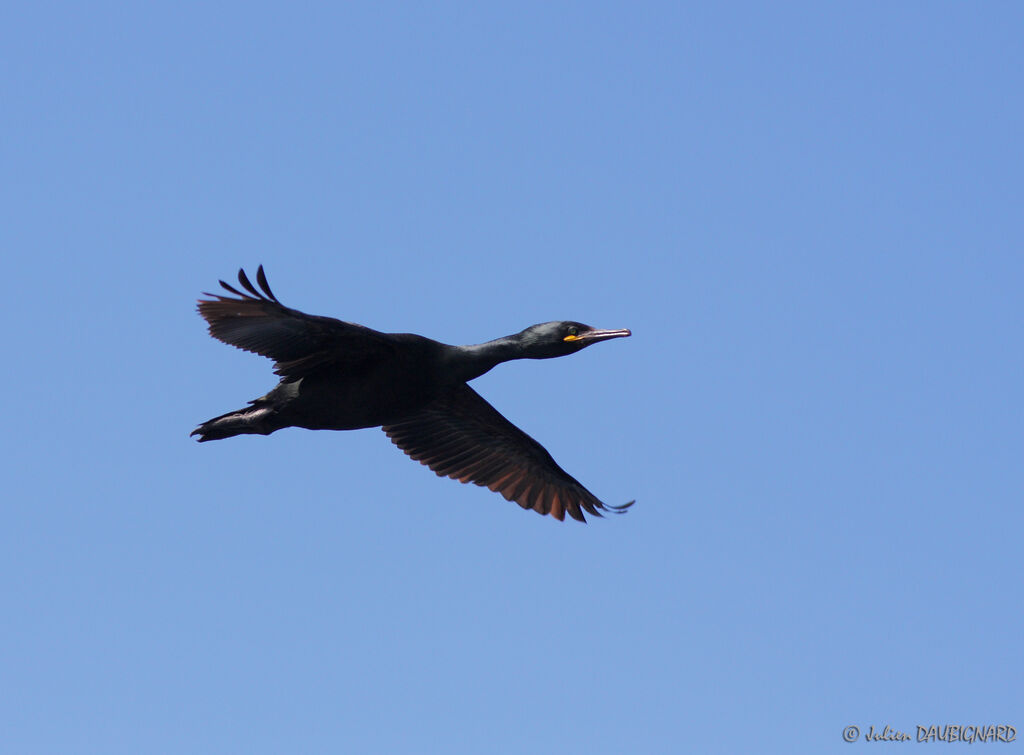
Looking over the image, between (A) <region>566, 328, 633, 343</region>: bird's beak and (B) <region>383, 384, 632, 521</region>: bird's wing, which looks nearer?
(A) <region>566, 328, 633, 343</region>: bird's beak

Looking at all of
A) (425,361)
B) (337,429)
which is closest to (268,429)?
(337,429)

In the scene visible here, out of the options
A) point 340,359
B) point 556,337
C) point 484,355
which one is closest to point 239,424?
point 340,359

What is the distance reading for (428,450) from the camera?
15500mm

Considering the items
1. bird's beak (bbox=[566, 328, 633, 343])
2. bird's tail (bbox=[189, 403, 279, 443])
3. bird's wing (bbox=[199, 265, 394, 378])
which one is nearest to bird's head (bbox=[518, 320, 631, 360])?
bird's beak (bbox=[566, 328, 633, 343])

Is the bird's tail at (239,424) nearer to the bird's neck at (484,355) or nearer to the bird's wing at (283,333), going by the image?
the bird's wing at (283,333)

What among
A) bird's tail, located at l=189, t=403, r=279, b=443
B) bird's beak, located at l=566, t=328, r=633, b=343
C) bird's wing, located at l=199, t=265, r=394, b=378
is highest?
bird's beak, located at l=566, t=328, r=633, b=343

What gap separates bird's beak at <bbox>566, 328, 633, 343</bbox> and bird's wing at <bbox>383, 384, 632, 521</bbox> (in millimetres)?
1977

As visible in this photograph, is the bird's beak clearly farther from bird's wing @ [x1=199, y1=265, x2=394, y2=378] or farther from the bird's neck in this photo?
bird's wing @ [x1=199, y1=265, x2=394, y2=378]

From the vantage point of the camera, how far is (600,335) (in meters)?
13.6

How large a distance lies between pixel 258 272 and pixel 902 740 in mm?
6904

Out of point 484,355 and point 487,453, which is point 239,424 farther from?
point 487,453

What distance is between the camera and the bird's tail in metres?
13.5

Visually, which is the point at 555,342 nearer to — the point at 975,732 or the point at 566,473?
the point at 566,473

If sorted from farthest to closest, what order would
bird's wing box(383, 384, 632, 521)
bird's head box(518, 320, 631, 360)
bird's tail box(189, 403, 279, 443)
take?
bird's wing box(383, 384, 632, 521), bird's head box(518, 320, 631, 360), bird's tail box(189, 403, 279, 443)
